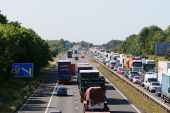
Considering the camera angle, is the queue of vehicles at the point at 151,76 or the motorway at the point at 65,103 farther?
the queue of vehicles at the point at 151,76

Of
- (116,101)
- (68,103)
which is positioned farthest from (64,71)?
(68,103)

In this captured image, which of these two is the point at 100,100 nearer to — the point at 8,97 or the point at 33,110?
the point at 33,110

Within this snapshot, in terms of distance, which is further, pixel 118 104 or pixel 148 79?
pixel 148 79

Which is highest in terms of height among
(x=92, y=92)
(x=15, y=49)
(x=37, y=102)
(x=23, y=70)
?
(x=15, y=49)

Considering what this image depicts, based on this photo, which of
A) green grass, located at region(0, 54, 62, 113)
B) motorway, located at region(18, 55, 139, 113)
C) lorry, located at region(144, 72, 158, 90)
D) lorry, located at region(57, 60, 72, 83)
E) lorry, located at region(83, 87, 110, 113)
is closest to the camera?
lorry, located at region(83, 87, 110, 113)

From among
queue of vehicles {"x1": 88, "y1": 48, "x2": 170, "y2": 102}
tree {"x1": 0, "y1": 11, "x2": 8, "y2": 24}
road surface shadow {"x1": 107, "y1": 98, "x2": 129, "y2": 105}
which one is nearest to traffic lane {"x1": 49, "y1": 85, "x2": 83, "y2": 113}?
road surface shadow {"x1": 107, "y1": 98, "x2": 129, "y2": 105}

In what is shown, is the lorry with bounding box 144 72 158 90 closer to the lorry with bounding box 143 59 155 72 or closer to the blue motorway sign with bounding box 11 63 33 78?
the blue motorway sign with bounding box 11 63 33 78

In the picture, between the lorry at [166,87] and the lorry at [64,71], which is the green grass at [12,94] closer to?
the lorry at [64,71]

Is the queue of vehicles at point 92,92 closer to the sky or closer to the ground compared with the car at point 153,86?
closer to the sky

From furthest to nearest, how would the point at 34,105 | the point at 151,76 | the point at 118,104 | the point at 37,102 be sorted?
the point at 151,76 → the point at 37,102 → the point at 118,104 → the point at 34,105

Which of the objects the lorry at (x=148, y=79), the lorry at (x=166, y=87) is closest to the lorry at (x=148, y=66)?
the lorry at (x=148, y=79)

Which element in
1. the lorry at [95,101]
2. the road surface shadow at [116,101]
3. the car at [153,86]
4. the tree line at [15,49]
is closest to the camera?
the lorry at [95,101]

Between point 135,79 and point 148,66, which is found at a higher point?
point 148,66

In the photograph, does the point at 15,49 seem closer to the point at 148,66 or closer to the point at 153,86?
the point at 153,86
